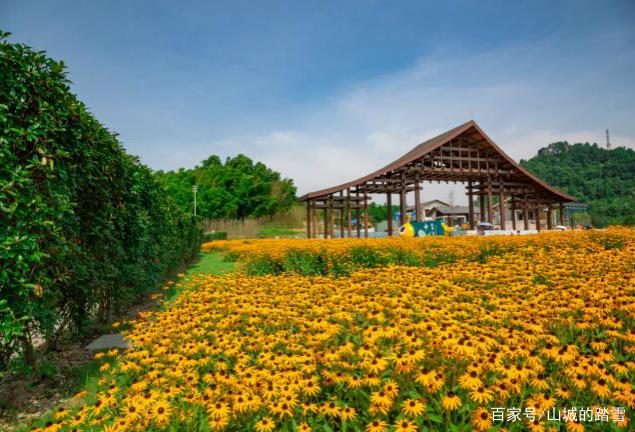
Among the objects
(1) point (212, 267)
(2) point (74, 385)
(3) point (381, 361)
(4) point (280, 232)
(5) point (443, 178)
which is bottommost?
(2) point (74, 385)

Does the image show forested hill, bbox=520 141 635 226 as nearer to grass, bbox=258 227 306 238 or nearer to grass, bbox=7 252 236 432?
grass, bbox=258 227 306 238

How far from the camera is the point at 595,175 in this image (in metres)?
73.5

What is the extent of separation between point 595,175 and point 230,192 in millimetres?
68317

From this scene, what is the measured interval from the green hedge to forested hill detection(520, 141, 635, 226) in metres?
64.4

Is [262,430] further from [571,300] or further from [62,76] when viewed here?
[62,76]

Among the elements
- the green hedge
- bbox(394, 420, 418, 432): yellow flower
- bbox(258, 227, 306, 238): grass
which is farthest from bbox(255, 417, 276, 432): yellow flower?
bbox(258, 227, 306, 238): grass

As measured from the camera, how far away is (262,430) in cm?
205

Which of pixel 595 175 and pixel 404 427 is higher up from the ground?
pixel 595 175

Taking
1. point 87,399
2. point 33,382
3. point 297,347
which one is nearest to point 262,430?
point 297,347

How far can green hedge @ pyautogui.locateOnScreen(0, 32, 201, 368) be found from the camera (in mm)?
3299

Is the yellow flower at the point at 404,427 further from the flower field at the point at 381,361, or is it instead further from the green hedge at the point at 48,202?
the green hedge at the point at 48,202

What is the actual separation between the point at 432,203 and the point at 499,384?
5809 centimetres

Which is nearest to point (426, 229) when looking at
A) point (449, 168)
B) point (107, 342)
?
point (449, 168)

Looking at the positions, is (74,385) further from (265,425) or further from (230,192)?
(230,192)
